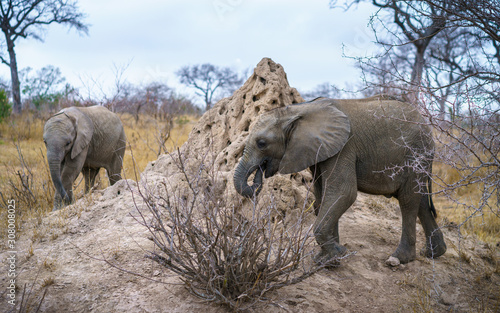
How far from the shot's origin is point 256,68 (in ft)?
19.0

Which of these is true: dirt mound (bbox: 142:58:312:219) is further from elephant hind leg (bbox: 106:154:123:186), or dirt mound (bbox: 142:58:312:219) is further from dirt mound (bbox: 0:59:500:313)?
elephant hind leg (bbox: 106:154:123:186)

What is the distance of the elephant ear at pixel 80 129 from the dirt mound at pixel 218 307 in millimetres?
908

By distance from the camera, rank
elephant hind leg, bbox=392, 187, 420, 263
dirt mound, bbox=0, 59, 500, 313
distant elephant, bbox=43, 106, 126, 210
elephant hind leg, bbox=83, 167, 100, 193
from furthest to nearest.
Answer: elephant hind leg, bbox=83, 167, 100, 193 → distant elephant, bbox=43, 106, 126, 210 → elephant hind leg, bbox=392, 187, 420, 263 → dirt mound, bbox=0, 59, 500, 313

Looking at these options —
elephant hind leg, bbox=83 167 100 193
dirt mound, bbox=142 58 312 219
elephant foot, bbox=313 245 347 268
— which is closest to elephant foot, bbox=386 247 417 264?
elephant foot, bbox=313 245 347 268

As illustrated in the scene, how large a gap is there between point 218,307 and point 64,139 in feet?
13.5

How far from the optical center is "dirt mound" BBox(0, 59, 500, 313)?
340cm

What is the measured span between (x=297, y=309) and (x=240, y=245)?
731 mm

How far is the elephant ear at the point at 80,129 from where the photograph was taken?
255 inches

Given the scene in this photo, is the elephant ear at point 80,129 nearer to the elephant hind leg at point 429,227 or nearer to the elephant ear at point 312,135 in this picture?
the elephant ear at point 312,135

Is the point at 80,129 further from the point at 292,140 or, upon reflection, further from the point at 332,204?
the point at 332,204

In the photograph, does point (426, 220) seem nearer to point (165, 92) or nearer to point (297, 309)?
point (297, 309)

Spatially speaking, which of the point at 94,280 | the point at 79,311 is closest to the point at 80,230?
the point at 94,280

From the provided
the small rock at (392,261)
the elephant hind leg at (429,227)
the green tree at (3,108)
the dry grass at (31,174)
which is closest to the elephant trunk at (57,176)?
the dry grass at (31,174)

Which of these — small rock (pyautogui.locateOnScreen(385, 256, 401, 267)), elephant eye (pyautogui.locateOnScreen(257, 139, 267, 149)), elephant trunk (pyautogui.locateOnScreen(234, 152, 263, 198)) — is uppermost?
elephant eye (pyautogui.locateOnScreen(257, 139, 267, 149))
